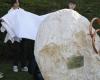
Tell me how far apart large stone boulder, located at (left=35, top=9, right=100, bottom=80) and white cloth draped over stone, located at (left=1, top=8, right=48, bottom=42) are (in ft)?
11.0

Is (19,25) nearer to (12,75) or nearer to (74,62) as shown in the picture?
(12,75)

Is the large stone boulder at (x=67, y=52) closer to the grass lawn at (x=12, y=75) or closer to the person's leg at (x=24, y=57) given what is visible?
the grass lawn at (x=12, y=75)

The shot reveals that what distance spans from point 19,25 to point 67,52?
3742 mm

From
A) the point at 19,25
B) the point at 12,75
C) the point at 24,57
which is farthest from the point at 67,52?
the point at 24,57

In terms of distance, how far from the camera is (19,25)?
10.1m

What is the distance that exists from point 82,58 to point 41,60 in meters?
0.53

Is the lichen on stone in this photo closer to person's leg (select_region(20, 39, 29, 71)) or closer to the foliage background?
person's leg (select_region(20, 39, 29, 71))

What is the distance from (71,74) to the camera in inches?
258

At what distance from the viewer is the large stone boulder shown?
6.52 meters

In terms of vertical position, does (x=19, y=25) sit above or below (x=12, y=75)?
above

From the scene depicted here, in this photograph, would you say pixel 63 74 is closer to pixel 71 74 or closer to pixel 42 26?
pixel 71 74

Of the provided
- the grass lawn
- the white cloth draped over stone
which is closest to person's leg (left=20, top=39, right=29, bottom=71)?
the grass lawn

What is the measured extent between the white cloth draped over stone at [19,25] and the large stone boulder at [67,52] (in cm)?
334

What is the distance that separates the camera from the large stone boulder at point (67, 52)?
21.4 ft
